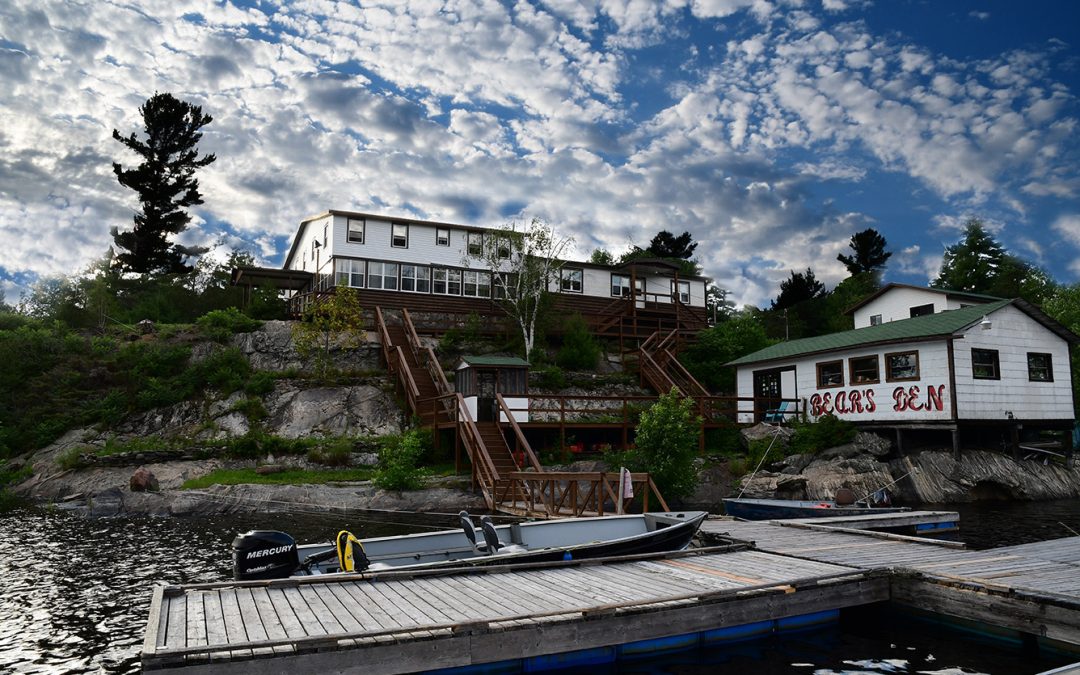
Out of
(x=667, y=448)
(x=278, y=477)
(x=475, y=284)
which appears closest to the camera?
(x=667, y=448)

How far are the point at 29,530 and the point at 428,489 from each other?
11.5 meters

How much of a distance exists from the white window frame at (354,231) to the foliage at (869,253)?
172ft

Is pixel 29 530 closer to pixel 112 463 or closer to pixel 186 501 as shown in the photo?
pixel 186 501

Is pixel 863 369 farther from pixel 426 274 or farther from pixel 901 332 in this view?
pixel 426 274

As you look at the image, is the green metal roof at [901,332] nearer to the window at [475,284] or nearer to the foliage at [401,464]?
the window at [475,284]

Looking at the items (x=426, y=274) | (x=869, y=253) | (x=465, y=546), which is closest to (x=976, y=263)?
(x=869, y=253)

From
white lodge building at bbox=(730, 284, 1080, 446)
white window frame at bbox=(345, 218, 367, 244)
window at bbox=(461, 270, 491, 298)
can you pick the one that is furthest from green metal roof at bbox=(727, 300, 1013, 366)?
white window frame at bbox=(345, 218, 367, 244)

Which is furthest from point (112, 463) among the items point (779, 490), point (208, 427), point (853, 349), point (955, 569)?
point (853, 349)

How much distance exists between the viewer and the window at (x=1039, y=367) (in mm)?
30281

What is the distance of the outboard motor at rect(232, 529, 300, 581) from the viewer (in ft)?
32.5

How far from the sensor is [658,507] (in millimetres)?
24141

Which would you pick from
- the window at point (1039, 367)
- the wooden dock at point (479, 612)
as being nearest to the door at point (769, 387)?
the window at point (1039, 367)

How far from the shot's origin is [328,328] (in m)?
37.4

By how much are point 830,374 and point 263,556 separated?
95.3 ft
